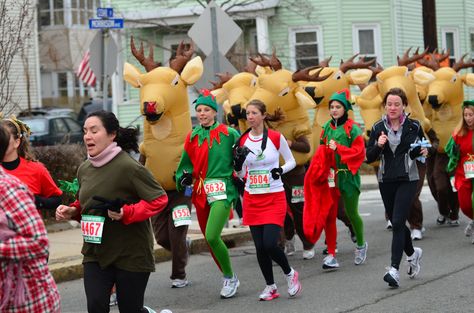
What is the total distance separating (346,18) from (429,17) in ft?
28.3

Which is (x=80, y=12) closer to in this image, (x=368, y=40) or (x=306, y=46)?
(x=306, y=46)

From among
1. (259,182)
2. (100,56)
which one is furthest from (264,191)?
(100,56)

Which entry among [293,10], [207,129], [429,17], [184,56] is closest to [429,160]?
[184,56]

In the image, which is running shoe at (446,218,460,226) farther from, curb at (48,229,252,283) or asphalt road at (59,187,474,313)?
curb at (48,229,252,283)

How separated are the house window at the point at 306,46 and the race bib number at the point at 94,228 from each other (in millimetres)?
23724

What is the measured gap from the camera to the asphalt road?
8867 millimetres

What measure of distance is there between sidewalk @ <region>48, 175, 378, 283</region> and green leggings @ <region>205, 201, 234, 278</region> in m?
2.29

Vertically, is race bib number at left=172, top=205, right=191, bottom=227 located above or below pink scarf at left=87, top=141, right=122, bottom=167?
below

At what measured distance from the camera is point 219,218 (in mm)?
9523

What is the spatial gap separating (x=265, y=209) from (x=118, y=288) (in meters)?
2.94

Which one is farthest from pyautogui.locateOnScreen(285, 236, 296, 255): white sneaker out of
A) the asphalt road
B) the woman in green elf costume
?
the woman in green elf costume

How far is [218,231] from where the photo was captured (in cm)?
948

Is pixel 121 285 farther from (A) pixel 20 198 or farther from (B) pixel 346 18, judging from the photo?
(B) pixel 346 18

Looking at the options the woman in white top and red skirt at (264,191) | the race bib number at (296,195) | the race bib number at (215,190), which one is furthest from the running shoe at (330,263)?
the race bib number at (215,190)
